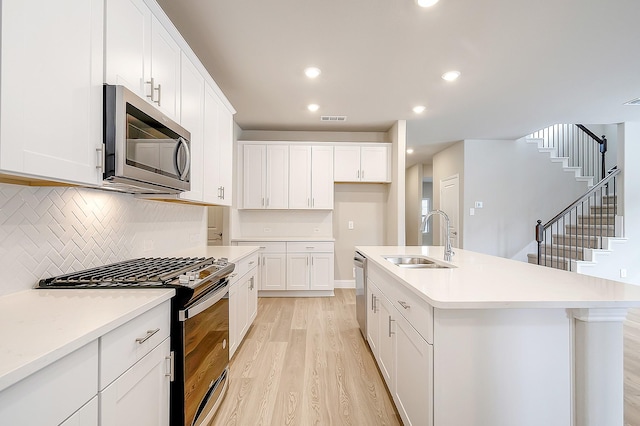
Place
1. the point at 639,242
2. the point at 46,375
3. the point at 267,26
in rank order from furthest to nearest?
1. the point at 639,242
2. the point at 267,26
3. the point at 46,375

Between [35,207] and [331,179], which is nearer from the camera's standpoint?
[35,207]

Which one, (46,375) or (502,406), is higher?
Result: (46,375)

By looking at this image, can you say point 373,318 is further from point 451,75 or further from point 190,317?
point 451,75

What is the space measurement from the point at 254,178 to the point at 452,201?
161 inches

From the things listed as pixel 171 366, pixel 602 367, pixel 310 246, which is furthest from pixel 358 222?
pixel 171 366

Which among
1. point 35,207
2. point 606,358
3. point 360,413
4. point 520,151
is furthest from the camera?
point 520,151

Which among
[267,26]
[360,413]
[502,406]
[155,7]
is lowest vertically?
[360,413]

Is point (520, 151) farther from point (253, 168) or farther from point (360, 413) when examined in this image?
point (360, 413)

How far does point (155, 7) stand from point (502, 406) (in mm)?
2666

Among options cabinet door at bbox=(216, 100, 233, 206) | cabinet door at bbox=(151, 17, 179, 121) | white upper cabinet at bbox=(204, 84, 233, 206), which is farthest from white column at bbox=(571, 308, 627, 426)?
cabinet door at bbox=(216, 100, 233, 206)

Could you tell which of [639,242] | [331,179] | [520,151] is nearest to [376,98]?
[331,179]

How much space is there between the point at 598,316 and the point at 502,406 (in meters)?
0.55

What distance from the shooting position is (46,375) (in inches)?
30.6

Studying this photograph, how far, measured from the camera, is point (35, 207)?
1428mm
